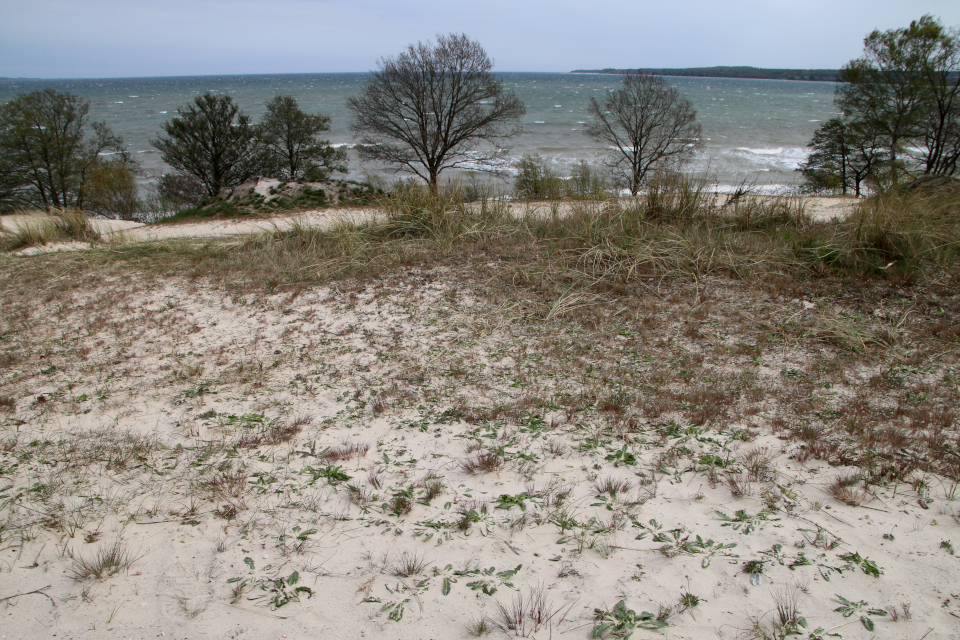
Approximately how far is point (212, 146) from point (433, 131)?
1063 centimetres

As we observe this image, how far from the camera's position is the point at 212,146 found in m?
25.8

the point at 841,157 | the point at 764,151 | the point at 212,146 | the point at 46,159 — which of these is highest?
the point at 764,151

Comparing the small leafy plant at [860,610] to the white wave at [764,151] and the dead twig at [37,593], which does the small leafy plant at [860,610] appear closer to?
the dead twig at [37,593]

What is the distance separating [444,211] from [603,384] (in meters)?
4.44

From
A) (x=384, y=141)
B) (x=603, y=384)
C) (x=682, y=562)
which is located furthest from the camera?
(x=384, y=141)

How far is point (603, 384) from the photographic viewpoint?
3.94 metres

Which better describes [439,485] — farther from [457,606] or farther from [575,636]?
[575,636]

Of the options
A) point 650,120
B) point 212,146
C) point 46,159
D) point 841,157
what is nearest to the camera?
point 46,159

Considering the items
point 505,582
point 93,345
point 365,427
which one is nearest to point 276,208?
point 93,345

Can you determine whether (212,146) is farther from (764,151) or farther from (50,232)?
(764,151)

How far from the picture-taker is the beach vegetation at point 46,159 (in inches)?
973

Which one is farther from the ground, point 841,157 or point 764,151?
point 764,151

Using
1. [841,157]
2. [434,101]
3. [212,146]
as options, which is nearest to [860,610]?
[434,101]

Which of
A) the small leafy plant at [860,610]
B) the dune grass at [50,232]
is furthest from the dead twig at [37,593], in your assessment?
the dune grass at [50,232]
